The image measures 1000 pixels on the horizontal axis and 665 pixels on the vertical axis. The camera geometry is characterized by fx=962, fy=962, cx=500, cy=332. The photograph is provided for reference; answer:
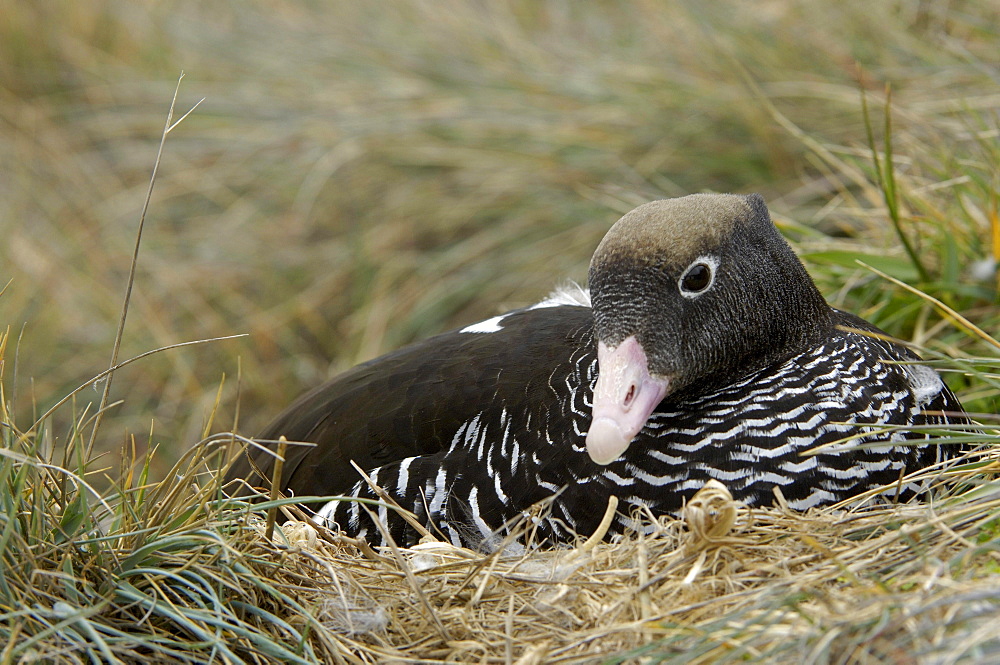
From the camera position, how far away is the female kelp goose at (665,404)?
226 cm

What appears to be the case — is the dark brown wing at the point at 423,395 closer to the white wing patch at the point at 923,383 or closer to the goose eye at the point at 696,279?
the goose eye at the point at 696,279

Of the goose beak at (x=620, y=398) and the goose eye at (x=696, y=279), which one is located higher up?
the goose eye at (x=696, y=279)

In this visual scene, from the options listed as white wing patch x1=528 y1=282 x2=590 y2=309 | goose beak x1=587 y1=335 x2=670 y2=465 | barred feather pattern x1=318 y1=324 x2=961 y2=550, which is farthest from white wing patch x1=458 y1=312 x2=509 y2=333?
goose beak x1=587 y1=335 x2=670 y2=465

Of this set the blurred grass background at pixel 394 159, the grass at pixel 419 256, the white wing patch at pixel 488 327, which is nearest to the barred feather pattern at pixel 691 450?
the grass at pixel 419 256

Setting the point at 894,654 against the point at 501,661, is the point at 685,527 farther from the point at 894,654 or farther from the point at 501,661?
the point at 894,654

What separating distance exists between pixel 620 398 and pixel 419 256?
3520 mm

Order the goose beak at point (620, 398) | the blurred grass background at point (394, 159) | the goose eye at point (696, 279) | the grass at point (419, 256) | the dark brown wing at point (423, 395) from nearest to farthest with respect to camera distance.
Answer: the grass at point (419, 256)
the goose beak at point (620, 398)
the goose eye at point (696, 279)
the dark brown wing at point (423, 395)
the blurred grass background at point (394, 159)

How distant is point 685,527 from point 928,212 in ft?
6.18

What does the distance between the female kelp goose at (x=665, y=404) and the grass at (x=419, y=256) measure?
17cm

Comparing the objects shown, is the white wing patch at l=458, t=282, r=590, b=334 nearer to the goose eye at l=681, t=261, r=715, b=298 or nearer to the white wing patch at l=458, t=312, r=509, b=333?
the white wing patch at l=458, t=312, r=509, b=333

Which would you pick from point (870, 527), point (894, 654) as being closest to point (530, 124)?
point (870, 527)

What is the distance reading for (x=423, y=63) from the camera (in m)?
6.00

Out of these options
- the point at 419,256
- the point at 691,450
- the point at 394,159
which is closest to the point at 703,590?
the point at 691,450

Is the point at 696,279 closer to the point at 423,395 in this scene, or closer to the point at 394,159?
the point at 423,395
